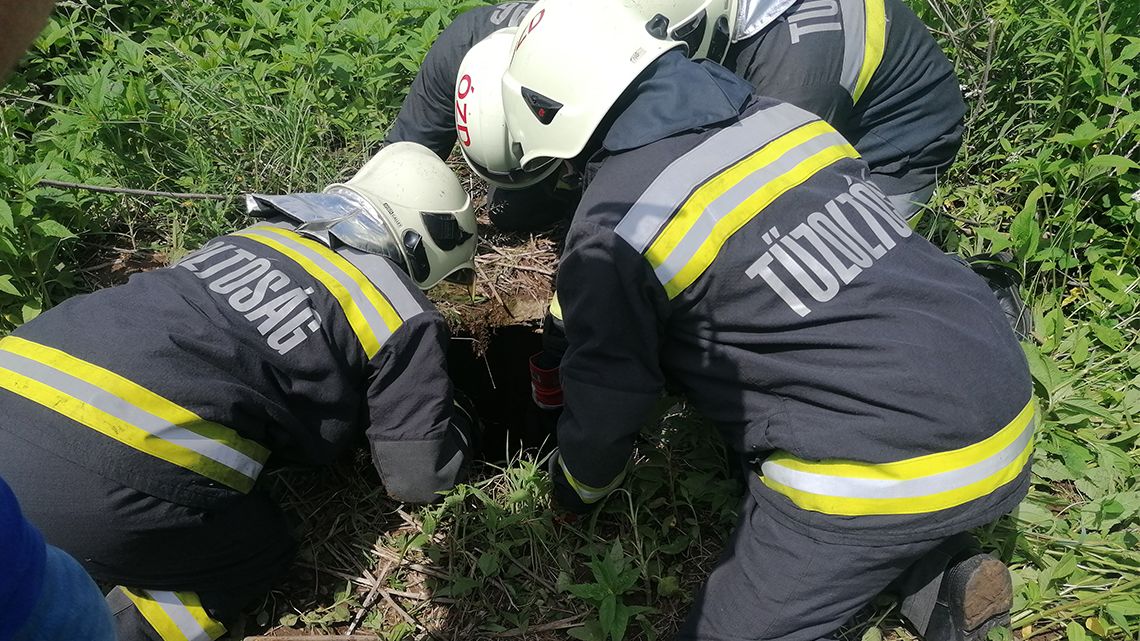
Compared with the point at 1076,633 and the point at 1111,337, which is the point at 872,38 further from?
the point at 1076,633

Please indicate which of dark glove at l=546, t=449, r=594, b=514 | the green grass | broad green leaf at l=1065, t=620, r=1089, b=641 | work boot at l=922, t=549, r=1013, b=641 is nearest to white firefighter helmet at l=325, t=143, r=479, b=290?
the green grass

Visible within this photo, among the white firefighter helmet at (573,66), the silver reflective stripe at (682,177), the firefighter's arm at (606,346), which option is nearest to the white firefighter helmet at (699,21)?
the white firefighter helmet at (573,66)

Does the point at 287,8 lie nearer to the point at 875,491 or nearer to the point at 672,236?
the point at 672,236

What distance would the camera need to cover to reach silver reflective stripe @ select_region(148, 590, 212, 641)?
242cm

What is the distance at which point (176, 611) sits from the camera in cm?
243

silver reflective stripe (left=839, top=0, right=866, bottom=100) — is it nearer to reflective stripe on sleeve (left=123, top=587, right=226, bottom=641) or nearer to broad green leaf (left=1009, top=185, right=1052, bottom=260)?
broad green leaf (left=1009, top=185, right=1052, bottom=260)

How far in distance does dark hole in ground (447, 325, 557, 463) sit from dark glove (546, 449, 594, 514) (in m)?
0.70

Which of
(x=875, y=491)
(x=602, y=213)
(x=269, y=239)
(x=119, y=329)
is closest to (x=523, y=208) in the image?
(x=269, y=239)

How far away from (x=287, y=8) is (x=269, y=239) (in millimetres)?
2171

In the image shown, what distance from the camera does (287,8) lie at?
4188 millimetres

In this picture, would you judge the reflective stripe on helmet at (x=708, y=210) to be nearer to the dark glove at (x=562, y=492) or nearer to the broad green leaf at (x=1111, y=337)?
the dark glove at (x=562, y=492)

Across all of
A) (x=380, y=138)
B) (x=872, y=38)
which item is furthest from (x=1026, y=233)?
(x=380, y=138)

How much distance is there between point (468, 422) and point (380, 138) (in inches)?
60.2

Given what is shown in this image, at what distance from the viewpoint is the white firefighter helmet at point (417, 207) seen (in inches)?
115
